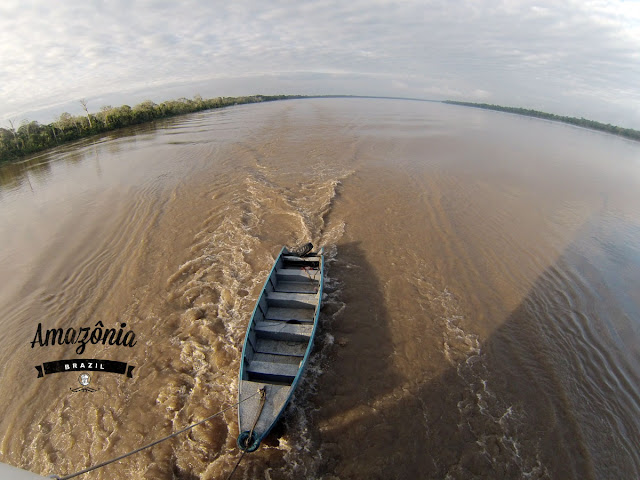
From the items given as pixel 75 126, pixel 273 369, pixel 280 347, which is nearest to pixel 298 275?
pixel 280 347

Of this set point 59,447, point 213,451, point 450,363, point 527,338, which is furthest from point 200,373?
point 527,338

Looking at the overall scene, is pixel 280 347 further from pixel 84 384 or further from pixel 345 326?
pixel 84 384

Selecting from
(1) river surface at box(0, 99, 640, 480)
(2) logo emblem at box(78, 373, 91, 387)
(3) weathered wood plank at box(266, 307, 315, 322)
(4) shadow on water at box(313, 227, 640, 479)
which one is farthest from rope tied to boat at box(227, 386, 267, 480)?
(2) logo emblem at box(78, 373, 91, 387)

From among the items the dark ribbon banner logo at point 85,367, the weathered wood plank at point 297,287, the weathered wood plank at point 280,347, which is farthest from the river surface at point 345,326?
the weathered wood plank at point 297,287

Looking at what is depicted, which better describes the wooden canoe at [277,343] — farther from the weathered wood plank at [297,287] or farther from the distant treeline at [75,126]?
the distant treeline at [75,126]

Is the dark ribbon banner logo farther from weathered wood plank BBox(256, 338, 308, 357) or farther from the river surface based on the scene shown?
weathered wood plank BBox(256, 338, 308, 357)

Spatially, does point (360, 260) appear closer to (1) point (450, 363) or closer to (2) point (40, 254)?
(1) point (450, 363)

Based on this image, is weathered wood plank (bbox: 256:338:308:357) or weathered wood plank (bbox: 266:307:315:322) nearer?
weathered wood plank (bbox: 256:338:308:357)
